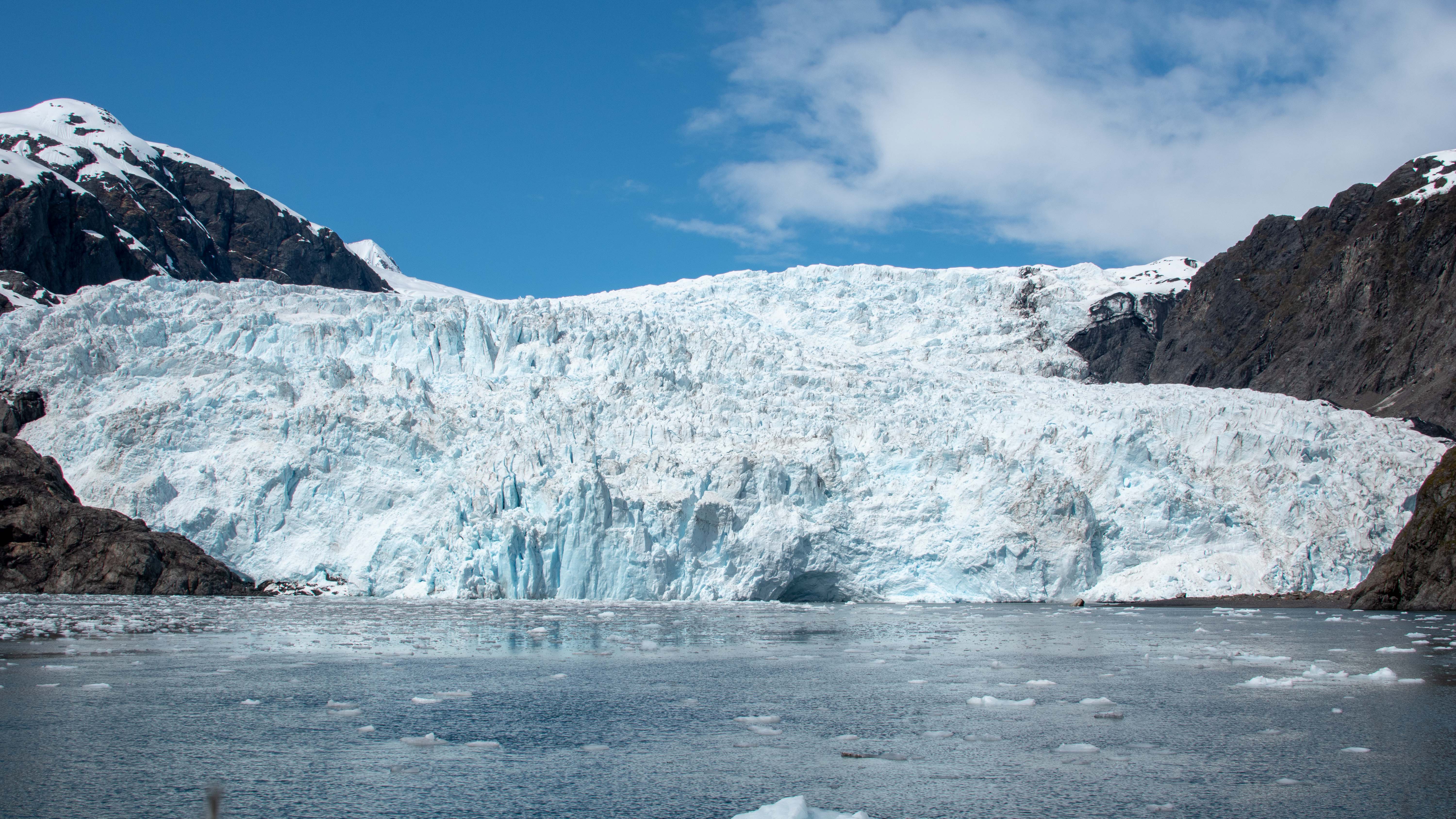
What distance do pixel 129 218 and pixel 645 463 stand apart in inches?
1726

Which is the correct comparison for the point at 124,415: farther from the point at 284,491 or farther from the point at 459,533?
the point at 459,533

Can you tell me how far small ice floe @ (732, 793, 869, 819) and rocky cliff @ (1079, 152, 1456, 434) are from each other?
159ft

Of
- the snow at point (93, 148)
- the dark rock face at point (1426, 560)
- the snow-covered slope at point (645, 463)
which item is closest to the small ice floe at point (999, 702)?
the snow-covered slope at point (645, 463)

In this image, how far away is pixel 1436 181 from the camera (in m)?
54.9

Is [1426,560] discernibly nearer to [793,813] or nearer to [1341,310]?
[793,813]

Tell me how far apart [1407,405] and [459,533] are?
42.9 meters

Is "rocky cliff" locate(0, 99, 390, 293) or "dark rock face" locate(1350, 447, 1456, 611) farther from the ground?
"rocky cliff" locate(0, 99, 390, 293)

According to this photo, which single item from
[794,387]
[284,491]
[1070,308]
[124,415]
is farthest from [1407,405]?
[124,415]

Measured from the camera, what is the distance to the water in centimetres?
586

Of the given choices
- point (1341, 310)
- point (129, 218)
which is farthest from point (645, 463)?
point (1341, 310)

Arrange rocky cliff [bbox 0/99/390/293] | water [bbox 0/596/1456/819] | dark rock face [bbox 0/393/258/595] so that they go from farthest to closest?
rocky cliff [bbox 0/99/390/293]
dark rock face [bbox 0/393/258/595]
water [bbox 0/596/1456/819]

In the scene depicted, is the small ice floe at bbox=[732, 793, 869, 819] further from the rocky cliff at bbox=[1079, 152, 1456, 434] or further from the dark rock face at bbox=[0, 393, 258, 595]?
the rocky cliff at bbox=[1079, 152, 1456, 434]

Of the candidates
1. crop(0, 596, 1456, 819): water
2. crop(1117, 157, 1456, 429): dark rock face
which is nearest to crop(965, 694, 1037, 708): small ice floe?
crop(0, 596, 1456, 819): water

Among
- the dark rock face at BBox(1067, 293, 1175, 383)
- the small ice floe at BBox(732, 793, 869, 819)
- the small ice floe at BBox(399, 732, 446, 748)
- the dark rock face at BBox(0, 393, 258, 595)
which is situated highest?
the dark rock face at BBox(1067, 293, 1175, 383)
